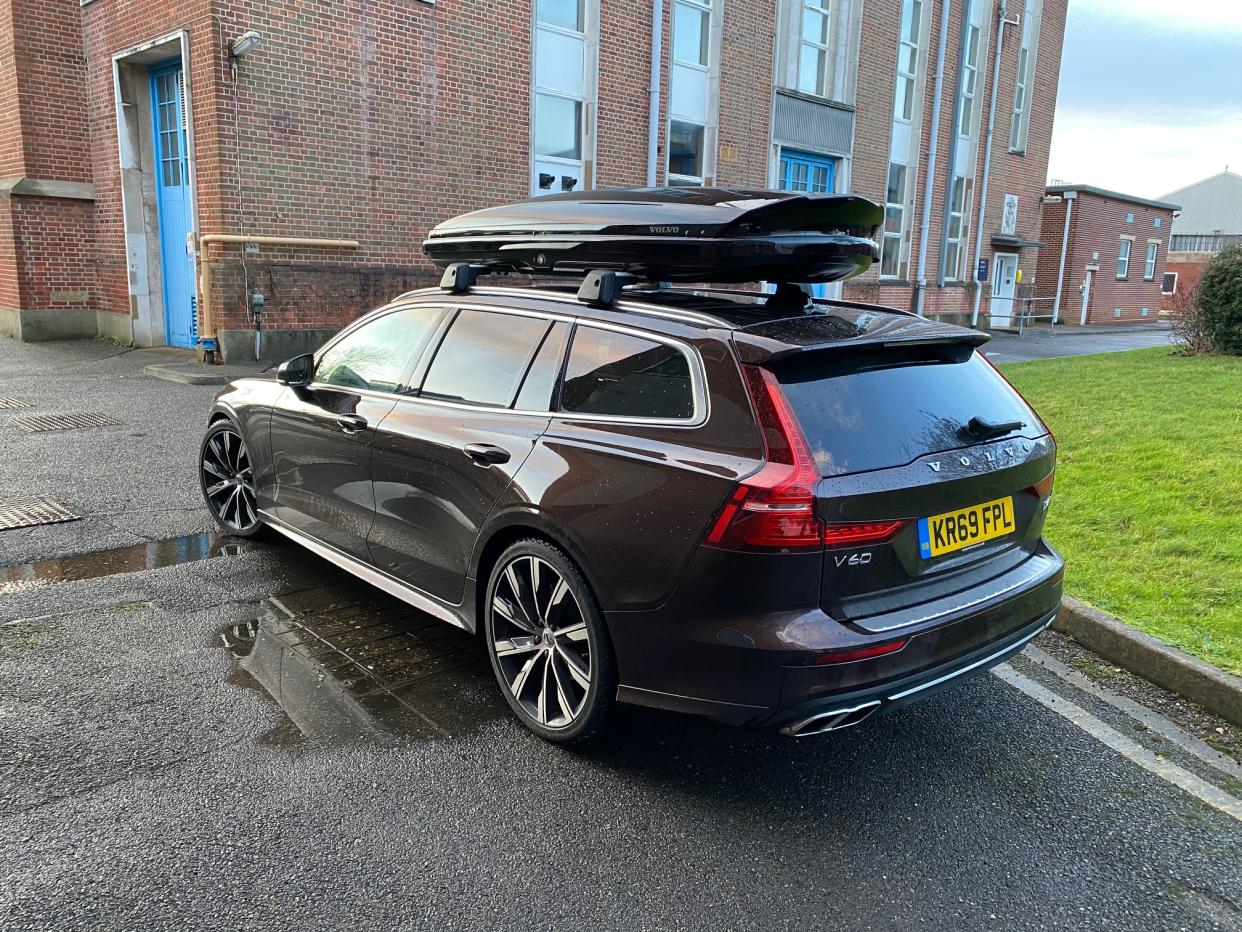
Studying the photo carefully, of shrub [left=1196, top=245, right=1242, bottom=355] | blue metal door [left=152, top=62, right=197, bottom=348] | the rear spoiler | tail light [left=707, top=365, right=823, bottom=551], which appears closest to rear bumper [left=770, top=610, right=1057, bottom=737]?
tail light [left=707, top=365, right=823, bottom=551]

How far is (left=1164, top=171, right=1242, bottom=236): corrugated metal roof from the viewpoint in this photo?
65.8 m

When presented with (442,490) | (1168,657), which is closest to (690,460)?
(442,490)

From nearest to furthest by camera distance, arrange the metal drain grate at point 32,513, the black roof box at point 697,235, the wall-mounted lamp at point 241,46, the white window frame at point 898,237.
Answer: the black roof box at point 697,235 < the metal drain grate at point 32,513 < the wall-mounted lamp at point 241,46 < the white window frame at point 898,237

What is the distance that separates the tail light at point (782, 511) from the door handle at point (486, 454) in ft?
3.41

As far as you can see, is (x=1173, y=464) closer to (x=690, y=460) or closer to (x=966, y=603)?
(x=966, y=603)

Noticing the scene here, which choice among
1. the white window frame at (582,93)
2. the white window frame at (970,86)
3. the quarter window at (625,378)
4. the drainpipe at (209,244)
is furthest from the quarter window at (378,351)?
the white window frame at (970,86)

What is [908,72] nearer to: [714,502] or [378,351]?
[378,351]

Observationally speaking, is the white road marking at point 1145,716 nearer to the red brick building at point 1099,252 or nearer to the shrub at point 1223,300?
the shrub at point 1223,300

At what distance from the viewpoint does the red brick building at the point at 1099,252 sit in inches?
1189

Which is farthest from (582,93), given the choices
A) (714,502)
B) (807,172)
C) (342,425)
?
(714,502)

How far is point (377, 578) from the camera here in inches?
168

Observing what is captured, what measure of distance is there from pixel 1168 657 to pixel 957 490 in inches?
68.8

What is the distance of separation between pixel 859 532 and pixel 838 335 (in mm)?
731

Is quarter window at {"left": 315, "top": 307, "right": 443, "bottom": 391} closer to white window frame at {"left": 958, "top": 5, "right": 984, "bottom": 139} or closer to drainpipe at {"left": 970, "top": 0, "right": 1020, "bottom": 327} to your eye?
white window frame at {"left": 958, "top": 5, "right": 984, "bottom": 139}
